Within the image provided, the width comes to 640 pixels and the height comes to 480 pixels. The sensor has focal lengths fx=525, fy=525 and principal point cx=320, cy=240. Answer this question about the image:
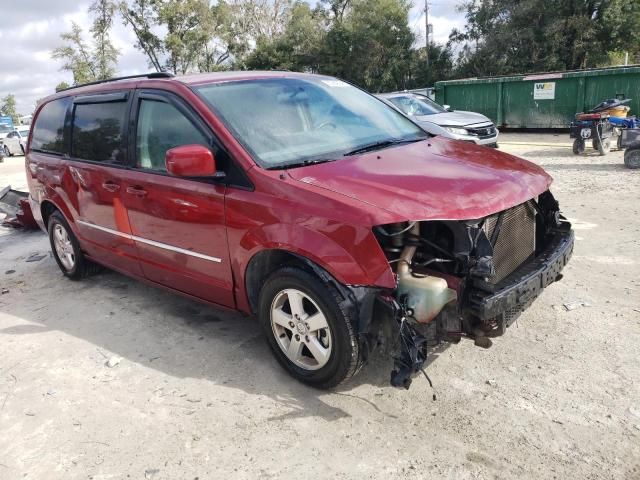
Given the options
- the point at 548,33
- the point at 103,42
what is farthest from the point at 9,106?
the point at 548,33

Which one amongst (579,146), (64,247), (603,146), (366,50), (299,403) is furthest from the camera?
(366,50)

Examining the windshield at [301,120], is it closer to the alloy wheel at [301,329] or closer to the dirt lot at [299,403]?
the alloy wheel at [301,329]

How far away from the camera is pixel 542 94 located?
1641cm

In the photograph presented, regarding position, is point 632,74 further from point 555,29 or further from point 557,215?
point 557,215

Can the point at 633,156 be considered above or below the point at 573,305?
above

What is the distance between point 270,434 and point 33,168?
4245 millimetres

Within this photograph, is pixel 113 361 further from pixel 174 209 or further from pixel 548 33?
pixel 548 33

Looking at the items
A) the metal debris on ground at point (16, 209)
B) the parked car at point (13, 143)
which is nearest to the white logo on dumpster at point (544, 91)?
the metal debris on ground at point (16, 209)

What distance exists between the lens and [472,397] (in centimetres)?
301

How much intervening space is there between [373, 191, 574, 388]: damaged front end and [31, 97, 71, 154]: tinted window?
12.0 ft

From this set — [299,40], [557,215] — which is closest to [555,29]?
[299,40]

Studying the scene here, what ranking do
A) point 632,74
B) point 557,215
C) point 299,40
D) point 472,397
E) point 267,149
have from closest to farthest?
1. point 472,397
2. point 267,149
3. point 557,215
4. point 632,74
5. point 299,40

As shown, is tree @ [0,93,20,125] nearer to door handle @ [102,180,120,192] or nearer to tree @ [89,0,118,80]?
tree @ [89,0,118,80]

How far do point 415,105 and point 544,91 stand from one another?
19.0 ft
